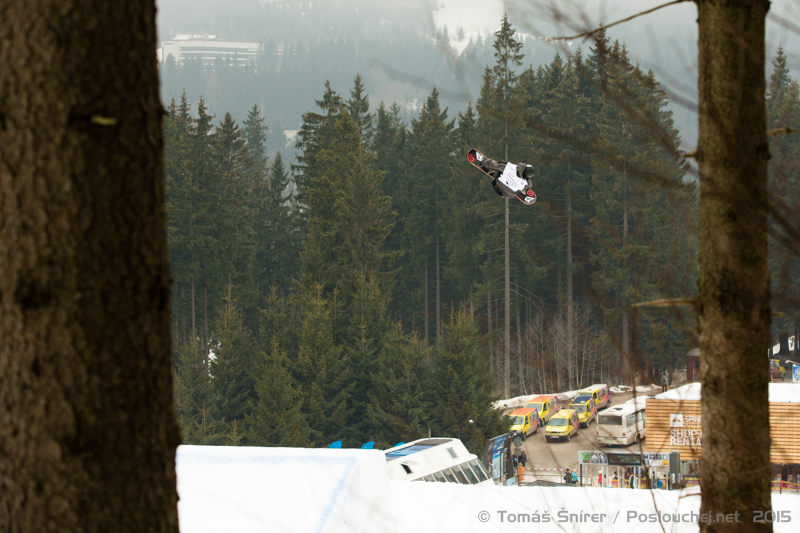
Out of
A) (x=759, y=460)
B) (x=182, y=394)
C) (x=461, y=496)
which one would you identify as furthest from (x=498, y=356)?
(x=759, y=460)

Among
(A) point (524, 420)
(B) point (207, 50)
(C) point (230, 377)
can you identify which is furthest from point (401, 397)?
(B) point (207, 50)

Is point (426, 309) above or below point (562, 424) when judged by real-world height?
above

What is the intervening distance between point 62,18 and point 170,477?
2.48 ft

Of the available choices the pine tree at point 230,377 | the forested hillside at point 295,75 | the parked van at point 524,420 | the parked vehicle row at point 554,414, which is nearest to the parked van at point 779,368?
the parked vehicle row at point 554,414

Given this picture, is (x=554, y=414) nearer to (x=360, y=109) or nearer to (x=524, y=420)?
(x=524, y=420)

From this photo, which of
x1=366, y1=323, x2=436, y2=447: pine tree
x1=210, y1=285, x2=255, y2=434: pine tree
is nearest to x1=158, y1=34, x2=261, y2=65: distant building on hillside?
x1=210, y1=285, x2=255, y2=434: pine tree

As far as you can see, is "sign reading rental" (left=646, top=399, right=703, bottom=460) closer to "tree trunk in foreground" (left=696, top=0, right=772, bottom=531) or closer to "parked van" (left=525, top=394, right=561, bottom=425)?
"tree trunk in foreground" (left=696, top=0, right=772, bottom=531)

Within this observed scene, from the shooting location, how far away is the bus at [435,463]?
1541 centimetres

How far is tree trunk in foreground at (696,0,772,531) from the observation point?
Answer: 1.66 m

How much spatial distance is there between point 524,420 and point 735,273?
24610mm

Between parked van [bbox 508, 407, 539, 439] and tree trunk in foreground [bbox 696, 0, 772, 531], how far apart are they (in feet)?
76.7

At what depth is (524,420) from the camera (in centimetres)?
2525

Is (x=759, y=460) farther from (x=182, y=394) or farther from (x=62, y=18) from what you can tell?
(x=182, y=394)

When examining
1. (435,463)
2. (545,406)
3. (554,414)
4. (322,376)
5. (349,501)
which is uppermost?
(349,501)
